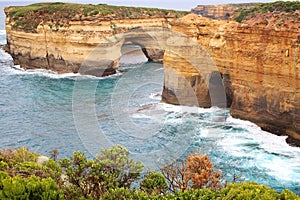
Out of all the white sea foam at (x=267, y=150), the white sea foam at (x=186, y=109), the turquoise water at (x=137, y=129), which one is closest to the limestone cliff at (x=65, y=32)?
the turquoise water at (x=137, y=129)

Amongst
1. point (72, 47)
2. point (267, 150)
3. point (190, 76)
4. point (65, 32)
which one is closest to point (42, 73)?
point (72, 47)

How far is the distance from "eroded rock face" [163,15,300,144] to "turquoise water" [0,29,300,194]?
1.32m

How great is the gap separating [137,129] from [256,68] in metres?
10.3

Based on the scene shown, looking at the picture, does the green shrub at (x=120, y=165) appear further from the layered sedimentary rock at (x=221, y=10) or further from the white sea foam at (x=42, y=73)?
the layered sedimentary rock at (x=221, y=10)

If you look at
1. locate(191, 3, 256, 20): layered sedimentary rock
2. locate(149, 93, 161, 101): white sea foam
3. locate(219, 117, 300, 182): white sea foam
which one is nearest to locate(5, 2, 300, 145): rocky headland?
locate(219, 117, 300, 182): white sea foam

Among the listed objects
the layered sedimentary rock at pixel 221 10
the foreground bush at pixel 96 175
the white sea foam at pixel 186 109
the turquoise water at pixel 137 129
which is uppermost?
the layered sedimentary rock at pixel 221 10

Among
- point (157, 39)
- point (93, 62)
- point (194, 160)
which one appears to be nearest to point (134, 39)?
point (157, 39)

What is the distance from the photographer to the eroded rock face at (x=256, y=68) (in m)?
26.1

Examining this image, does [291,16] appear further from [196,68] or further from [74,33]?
[74,33]

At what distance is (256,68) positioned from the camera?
1128 inches

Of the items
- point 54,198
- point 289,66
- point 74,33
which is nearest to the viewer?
point 54,198

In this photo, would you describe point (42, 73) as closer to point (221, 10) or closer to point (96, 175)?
point (96, 175)

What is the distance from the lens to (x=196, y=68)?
114 feet

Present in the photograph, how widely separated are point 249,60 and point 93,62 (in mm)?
28390
